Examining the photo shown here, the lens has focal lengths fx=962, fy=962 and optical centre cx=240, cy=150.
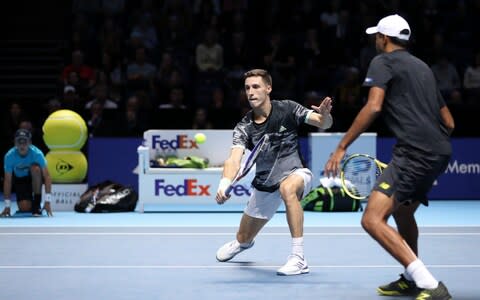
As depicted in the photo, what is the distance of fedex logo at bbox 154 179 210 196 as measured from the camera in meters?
12.0

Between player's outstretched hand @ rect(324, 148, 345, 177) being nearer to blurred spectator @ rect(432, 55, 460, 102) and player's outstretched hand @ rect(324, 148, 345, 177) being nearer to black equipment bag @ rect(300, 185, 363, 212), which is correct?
black equipment bag @ rect(300, 185, 363, 212)

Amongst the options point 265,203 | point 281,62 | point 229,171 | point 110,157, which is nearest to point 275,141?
point 265,203

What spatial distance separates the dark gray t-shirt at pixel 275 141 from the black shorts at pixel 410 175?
5.62 ft

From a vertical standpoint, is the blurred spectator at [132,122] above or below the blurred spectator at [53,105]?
below

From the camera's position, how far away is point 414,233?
6.20 metres

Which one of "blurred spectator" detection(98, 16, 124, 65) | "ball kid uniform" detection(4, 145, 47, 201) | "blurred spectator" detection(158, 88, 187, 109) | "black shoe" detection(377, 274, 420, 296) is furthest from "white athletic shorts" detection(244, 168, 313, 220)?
"blurred spectator" detection(98, 16, 124, 65)

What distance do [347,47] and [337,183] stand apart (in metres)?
4.00

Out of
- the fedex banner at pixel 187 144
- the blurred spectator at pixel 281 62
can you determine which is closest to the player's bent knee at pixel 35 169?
the fedex banner at pixel 187 144

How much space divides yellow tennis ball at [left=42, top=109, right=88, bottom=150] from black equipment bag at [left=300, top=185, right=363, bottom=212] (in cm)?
292

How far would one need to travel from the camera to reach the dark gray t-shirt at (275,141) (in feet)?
24.5

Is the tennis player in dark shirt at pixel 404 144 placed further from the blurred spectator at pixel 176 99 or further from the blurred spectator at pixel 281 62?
the blurred spectator at pixel 281 62

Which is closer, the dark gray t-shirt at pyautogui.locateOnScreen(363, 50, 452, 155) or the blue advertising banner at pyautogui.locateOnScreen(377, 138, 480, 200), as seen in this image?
the dark gray t-shirt at pyautogui.locateOnScreen(363, 50, 452, 155)

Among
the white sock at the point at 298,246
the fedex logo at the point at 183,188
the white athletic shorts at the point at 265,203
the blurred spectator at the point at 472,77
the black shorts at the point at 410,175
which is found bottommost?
the fedex logo at the point at 183,188

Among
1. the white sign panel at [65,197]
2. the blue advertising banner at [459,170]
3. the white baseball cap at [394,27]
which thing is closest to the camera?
the white baseball cap at [394,27]
